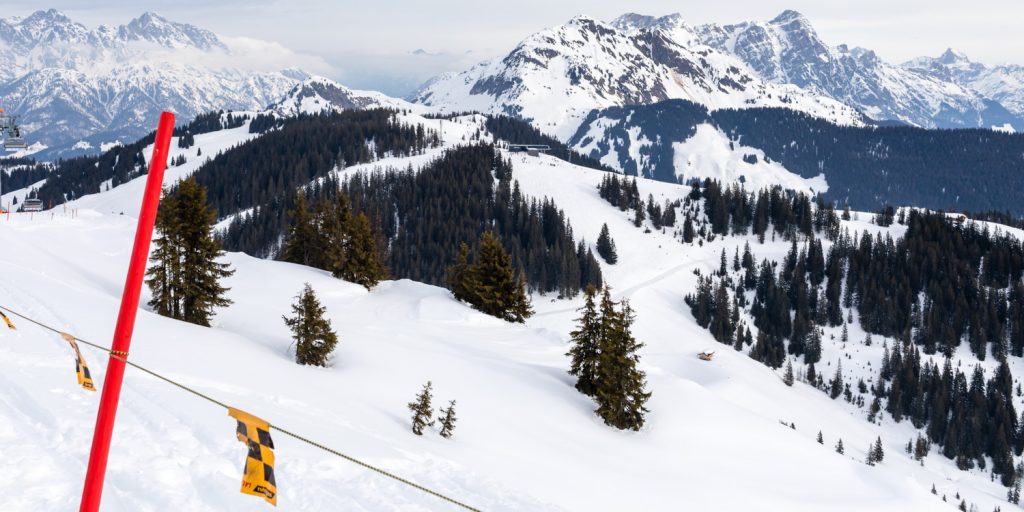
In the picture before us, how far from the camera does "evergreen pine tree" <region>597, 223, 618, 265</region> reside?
404ft

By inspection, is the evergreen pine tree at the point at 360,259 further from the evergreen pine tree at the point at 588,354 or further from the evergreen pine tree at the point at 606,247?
the evergreen pine tree at the point at 606,247

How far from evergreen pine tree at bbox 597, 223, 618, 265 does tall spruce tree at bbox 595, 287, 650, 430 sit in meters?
89.3

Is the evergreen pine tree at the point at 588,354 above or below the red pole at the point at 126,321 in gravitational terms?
below

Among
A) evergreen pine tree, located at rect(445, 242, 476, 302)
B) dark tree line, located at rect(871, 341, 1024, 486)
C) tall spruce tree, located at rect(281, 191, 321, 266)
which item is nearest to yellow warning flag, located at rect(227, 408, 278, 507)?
evergreen pine tree, located at rect(445, 242, 476, 302)

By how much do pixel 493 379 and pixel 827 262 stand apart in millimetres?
111922

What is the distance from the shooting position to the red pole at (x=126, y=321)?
5195mm

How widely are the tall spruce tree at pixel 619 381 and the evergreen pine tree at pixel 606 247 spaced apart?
293ft

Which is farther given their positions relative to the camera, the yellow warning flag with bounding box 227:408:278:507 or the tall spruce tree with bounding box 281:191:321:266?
the tall spruce tree with bounding box 281:191:321:266

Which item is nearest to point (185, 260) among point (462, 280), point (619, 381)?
point (462, 280)

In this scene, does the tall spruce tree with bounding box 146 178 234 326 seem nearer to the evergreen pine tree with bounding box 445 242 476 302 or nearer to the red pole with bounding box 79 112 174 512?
the evergreen pine tree with bounding box 445 242 476 302

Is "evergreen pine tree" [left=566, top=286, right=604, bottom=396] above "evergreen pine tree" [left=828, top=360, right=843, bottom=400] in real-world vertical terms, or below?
above

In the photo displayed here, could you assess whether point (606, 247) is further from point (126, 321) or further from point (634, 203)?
point (126, 321)

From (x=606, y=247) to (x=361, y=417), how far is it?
10646 centimetres

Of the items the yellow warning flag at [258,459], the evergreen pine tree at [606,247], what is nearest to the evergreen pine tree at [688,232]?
the evergreen pine tree at [606,247]
